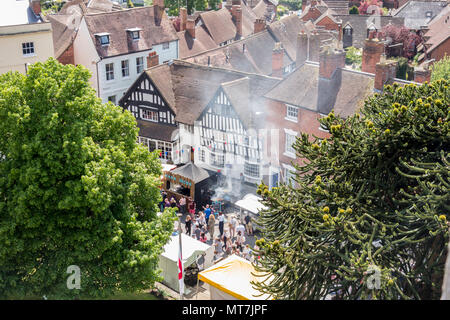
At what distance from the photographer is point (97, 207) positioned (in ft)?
51.4

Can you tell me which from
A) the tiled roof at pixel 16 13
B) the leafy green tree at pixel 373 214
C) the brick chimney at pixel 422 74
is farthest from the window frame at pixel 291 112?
the tiled roof at pixel 16 13

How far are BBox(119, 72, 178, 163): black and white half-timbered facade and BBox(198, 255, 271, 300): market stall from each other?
16057 millimetres

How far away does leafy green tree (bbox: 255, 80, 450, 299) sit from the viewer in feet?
39.4

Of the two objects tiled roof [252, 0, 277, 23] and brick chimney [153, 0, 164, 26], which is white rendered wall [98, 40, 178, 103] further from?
tiled roof [252, 0, 277, 23]

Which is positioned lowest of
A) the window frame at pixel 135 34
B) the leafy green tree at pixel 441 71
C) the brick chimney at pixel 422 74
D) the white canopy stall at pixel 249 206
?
the white canopy stall at pixel 249 206

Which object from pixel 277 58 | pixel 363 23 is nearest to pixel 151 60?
pixel 277 58

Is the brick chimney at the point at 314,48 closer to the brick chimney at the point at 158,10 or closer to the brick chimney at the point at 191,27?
the brick chimney at the point at 158,10

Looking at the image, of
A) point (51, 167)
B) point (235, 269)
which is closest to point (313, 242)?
point (235, 269)

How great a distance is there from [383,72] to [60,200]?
1698cm

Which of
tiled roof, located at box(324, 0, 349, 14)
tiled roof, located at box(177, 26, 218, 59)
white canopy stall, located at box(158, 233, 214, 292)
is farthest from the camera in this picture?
tiled roof, located at box(324, 0, 349, 14)

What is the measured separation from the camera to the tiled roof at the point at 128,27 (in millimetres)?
39375

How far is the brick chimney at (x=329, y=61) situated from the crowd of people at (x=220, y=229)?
910 centimetres

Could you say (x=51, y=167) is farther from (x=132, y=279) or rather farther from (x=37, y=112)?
(x=132, y=279)

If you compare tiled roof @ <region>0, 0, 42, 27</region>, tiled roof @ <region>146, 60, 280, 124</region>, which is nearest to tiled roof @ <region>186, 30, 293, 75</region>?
tiled roof @ <region>146, 60, 280, 124</region>
